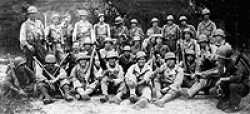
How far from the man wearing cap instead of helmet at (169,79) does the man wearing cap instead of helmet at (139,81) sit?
0.35 meters

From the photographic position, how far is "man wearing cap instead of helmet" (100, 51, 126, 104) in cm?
860

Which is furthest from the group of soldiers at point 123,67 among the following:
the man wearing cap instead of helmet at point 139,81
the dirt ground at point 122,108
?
the dirt ground at point 122,108

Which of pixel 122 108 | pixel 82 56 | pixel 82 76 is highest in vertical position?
pixel 82 56

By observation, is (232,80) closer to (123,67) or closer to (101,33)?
(123,67)

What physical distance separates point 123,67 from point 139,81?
4.17 feet

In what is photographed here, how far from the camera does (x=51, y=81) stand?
8.59 metres

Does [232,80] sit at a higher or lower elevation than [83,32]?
lower

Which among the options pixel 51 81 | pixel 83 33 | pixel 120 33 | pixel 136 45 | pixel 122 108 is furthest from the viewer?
pixel 120 33

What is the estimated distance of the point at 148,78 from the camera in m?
8.48

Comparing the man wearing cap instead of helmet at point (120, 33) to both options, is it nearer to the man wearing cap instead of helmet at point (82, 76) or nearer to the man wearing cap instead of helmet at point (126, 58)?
the man wearing cap instead of helmet at point (126, 58)

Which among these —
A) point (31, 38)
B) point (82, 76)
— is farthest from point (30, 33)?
point (82, 76)

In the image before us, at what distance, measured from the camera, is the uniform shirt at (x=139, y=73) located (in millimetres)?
8498

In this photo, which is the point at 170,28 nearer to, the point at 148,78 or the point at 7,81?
the point at 148,78

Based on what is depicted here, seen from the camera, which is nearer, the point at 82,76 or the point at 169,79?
the point at 169,79
